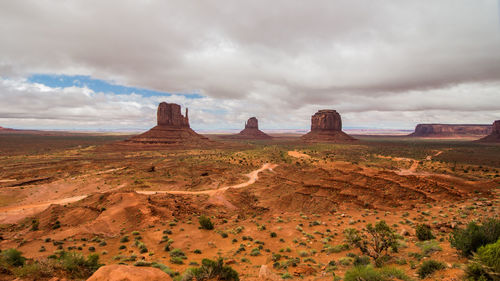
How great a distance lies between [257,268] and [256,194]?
24495mm

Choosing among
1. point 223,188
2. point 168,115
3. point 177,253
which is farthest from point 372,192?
point 168,115

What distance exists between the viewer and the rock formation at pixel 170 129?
134 meters

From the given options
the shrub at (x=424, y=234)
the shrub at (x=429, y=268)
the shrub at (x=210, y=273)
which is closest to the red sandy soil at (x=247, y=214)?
the shrub at (x=429, y=268)

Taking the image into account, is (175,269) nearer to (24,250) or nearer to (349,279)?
(349,279)

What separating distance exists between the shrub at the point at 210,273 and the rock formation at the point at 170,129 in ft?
424

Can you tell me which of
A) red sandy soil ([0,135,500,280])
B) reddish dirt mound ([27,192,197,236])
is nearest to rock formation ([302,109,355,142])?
red sandy soil ([0,135,500,280])

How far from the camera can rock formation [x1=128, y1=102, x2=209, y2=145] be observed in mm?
134500

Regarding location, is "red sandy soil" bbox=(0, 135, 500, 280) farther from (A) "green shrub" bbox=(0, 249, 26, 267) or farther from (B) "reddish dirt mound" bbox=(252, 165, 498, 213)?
(A) "green shrub" bbox=(0, 249, 26, 267)

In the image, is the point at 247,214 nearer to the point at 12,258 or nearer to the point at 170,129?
the point at 12,258

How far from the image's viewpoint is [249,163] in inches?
2736

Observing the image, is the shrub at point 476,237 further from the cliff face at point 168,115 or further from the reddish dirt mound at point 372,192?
the cliff face at point 168,115

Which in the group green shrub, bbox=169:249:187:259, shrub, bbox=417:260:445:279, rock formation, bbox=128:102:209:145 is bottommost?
green shrub, bbox=169:249:187:259

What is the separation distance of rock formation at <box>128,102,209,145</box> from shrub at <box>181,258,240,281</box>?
12926cm

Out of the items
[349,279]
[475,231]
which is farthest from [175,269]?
[475,231]
